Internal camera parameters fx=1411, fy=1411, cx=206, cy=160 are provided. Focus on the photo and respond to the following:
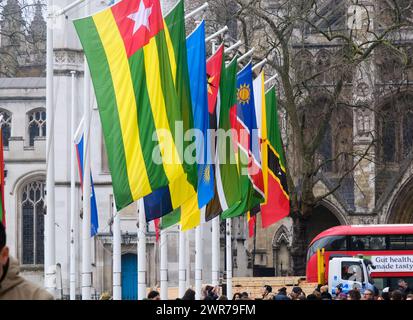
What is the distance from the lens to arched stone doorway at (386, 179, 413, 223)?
180 feet

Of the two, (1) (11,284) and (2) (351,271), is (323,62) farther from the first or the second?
(1) (11,284)

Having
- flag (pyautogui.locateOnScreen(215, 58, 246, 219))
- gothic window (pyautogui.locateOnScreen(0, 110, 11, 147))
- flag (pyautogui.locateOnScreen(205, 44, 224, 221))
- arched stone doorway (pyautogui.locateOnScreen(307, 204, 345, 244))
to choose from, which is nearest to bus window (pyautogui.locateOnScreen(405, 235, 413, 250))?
flag (pyautogui.locateOnScreen(215, 58, 246, 219))

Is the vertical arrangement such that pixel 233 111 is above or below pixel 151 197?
above

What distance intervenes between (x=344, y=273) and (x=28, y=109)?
20.5 metres

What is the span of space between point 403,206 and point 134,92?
38.4m

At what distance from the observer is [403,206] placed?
5534cm

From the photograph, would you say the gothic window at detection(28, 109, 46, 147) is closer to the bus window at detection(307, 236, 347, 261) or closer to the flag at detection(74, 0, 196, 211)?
the bus window at detection(307, 236, 347, 261)

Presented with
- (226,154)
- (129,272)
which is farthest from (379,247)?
(226,154)

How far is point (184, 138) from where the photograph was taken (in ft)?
63.9

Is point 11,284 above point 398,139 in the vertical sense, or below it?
below

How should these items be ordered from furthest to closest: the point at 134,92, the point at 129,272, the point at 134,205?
the point at 129,272, the point at 134,205, the point at 134,92

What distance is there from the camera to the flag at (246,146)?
88.1ft
